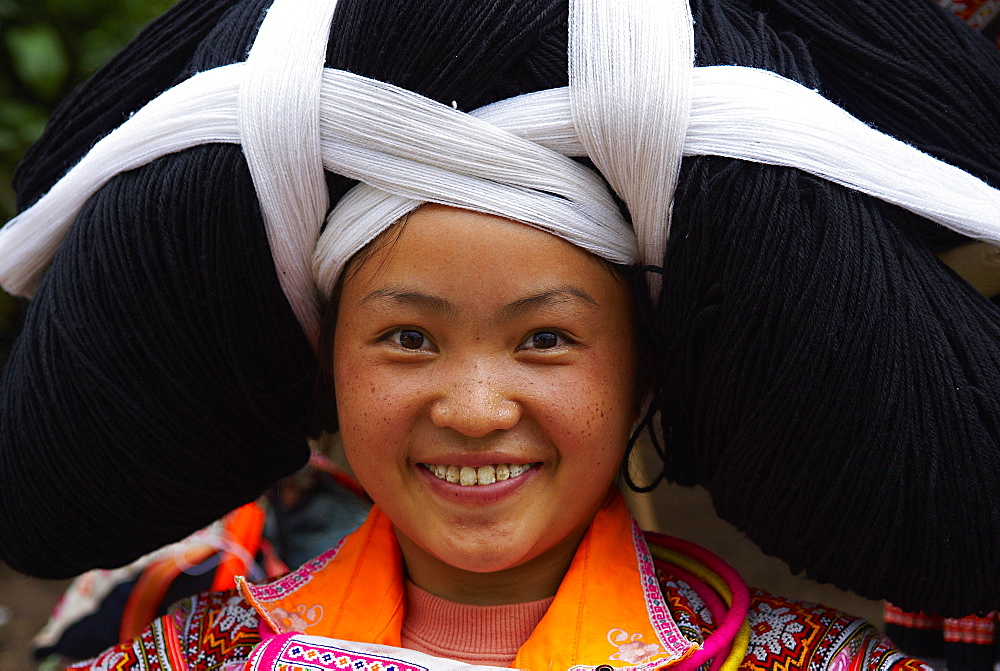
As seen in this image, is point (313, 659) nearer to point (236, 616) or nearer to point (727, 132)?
point (236, 616)

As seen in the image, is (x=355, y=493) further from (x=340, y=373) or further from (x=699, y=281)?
(x=699, y=281)

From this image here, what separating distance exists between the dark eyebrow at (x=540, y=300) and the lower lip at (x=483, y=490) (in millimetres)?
224

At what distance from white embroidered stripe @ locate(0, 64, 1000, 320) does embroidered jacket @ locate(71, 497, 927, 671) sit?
508 mm

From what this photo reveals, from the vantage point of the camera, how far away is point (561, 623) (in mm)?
1438

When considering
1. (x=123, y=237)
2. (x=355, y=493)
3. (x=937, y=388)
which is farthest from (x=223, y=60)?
(x=355, y=493)

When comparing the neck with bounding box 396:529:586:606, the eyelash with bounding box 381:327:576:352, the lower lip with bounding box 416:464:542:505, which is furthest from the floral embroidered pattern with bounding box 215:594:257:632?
the eyelash with bounding box 381:327:576:352

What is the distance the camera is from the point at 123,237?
4.64 ft

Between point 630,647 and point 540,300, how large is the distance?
492 millimetres

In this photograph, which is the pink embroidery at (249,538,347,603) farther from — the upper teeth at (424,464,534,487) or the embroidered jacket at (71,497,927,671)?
the upper teeth at (424,464,534,487)

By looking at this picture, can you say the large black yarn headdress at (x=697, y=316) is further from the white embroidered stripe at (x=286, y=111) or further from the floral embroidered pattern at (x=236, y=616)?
the floral embroidered pattern at (x=236, y=616)

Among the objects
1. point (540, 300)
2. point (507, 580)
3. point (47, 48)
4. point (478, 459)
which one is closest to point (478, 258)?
point (540, 300)

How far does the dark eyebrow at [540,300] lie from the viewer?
131 centimetres

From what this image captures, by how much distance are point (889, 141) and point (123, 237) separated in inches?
39.6

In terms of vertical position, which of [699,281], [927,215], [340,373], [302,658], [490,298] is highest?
[927,215]
